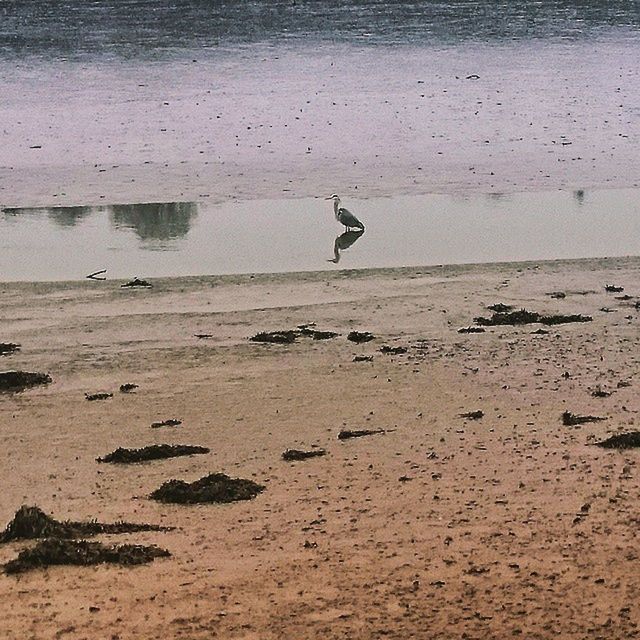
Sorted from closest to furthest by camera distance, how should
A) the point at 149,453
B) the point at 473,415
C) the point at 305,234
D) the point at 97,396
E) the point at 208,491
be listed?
the point at 208,491 < the point at 149,453 < the point at 473,415 < the point at 97,396 < the point at 305,234

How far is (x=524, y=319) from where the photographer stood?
14.8m

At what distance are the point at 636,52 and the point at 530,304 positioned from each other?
1534 inches

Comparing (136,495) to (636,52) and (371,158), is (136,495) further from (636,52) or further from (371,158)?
(636,52)

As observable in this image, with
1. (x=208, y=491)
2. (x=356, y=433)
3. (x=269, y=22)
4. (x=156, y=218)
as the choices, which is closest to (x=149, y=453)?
(x=208, y=491)

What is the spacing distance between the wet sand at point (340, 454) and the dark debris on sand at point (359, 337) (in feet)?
0.46

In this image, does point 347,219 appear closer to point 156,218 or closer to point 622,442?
point 156,218

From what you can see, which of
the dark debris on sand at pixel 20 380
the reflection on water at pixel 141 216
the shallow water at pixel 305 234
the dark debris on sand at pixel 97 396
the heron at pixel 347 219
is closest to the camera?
the dark debris on sand at pixel 97 396

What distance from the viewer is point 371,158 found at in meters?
26.7

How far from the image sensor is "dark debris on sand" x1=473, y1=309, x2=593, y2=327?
14.7 metres

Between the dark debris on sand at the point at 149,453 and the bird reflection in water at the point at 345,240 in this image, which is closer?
the dark debris on sand at the point at 149,453

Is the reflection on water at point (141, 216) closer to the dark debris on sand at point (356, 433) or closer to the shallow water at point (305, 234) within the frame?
the shallow water at point (305, 234)

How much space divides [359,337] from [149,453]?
14.2ft

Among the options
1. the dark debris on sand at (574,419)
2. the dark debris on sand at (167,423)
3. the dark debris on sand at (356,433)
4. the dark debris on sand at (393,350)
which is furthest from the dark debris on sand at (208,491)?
the dark debris on sand at (393,350)

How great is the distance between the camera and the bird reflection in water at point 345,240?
19.0 m
